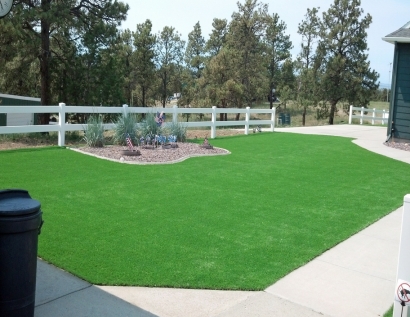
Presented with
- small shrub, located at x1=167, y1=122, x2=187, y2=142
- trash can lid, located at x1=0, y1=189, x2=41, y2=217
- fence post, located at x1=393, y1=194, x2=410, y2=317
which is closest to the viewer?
trash can lid, located at x1=0, y1=189, x2=41, y2=217

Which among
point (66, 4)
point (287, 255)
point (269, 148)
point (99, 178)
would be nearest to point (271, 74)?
point (66, 4)

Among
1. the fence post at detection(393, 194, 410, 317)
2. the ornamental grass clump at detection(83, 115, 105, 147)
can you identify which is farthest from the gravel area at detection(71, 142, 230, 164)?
the fence post at detection(393, 194, 410, 317)

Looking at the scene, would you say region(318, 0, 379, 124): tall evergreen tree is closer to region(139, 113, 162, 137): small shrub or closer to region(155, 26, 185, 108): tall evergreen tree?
region(155, 26, 185, 108): tall evergreen tree

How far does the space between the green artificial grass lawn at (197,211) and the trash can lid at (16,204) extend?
1.13 meters

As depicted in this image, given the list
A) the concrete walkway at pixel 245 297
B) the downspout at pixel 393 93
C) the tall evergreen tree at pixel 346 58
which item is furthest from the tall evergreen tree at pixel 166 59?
the concrete walkway at pixel 245 297

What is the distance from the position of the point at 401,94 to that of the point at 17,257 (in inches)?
654

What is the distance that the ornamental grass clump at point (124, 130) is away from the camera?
12.8 metres

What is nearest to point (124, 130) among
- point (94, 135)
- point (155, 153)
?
point (94, 135)

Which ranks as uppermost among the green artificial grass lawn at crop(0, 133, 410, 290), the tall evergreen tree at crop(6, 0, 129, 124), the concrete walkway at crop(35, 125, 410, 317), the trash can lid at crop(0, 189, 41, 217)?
the tall evergreen tree at crop(6, 0, 129, 124)

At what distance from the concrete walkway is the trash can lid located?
2.96ft

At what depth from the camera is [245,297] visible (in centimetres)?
409

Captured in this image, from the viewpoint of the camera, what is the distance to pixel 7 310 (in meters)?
3.24

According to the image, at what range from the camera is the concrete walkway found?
12.3ft

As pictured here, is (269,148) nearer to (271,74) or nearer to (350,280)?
(350,280)
